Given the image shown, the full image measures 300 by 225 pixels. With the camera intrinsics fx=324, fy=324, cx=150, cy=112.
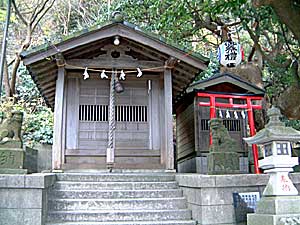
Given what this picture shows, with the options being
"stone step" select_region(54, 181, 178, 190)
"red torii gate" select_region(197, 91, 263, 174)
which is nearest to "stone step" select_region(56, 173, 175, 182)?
"stone step" select_region(54, 181, 178, 190)

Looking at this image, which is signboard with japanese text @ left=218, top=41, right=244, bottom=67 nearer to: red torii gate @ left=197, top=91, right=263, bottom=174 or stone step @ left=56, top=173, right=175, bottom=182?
red torii gate @ left=197, top=91, right=263, bottom=174

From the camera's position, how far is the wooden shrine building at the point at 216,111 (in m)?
11.0

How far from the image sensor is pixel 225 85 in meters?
11.8

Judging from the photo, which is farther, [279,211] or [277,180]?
[277,180]

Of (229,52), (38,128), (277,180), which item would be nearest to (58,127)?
(277,180)

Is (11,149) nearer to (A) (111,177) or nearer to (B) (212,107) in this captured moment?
(A) (111,177)

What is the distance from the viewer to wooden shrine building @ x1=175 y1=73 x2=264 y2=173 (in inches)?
432

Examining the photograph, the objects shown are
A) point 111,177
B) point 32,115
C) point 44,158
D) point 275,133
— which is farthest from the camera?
point 32,115

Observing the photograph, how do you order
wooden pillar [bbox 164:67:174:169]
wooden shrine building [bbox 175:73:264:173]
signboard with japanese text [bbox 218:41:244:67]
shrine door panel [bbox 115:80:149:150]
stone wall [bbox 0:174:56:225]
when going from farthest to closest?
1. wooden shrine building [bbox 175:73:264:173]
2. signboard with japanese text [bbox 218:41:244:67]
3. shrine door panel [bbox 115:80:149:150]
4. wooden pillar [bbox 164:67:174:169]
5. stone wall [bbox 0:174:56:225]

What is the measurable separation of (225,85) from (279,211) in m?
7.20

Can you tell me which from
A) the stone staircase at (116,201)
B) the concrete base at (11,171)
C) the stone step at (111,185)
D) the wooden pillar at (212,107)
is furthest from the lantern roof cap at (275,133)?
the wooden pillar at (212,107)

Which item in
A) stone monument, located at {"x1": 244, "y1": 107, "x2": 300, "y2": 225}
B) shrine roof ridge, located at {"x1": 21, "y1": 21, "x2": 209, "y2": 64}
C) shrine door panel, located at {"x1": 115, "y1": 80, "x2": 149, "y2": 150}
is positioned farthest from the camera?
shrine door panel, located at {"x1": 115, "y1": 80, "x2": 149, "y2": 150}

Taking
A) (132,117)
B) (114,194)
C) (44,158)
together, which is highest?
(132,117)

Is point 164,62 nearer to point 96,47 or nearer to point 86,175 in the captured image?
point 96,47
